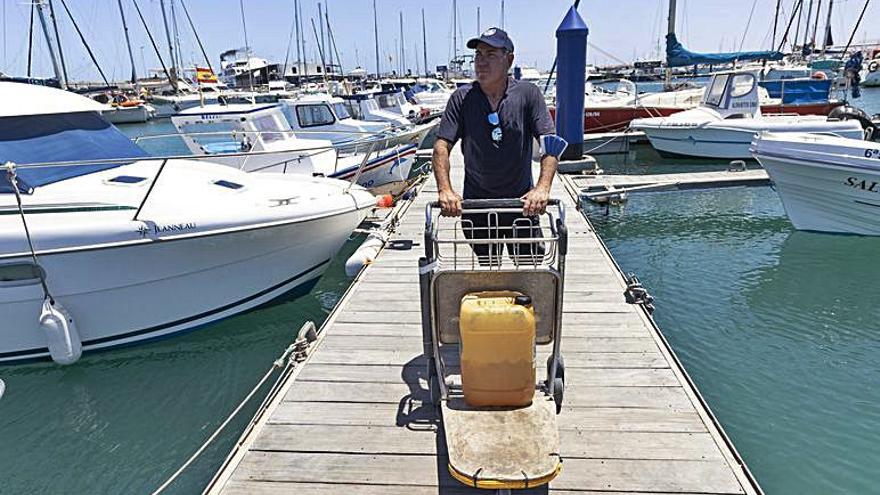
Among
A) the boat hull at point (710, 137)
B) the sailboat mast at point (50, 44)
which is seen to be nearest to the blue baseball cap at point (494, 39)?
the boat hull at point (710, 137)

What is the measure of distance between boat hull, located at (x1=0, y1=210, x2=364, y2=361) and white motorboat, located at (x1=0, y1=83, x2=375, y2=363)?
0.01 m

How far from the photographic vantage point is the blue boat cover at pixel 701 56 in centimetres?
1917

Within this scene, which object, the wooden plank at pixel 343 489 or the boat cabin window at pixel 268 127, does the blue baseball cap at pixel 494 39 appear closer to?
the wooden plank at pixel 343 489

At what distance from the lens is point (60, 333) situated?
5.04 m

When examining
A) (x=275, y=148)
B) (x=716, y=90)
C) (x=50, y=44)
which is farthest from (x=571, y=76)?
(x=50, y=44)

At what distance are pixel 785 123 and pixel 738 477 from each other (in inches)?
570

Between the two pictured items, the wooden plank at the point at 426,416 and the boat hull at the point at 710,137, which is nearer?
the wooden plank at the point at 426,416

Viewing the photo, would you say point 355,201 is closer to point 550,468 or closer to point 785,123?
point 550,468

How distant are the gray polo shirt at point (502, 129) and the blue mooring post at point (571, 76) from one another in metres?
7.98

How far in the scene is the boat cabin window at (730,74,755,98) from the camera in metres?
15.2

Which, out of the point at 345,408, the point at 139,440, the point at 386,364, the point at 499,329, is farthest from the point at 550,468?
the point at 139,440

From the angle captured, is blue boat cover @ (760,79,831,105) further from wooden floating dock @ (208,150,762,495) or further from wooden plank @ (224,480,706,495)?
wooden plank @ (224,480,706,495)

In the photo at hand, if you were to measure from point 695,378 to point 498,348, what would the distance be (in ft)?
11.4

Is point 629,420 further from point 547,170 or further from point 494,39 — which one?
point 494,39
